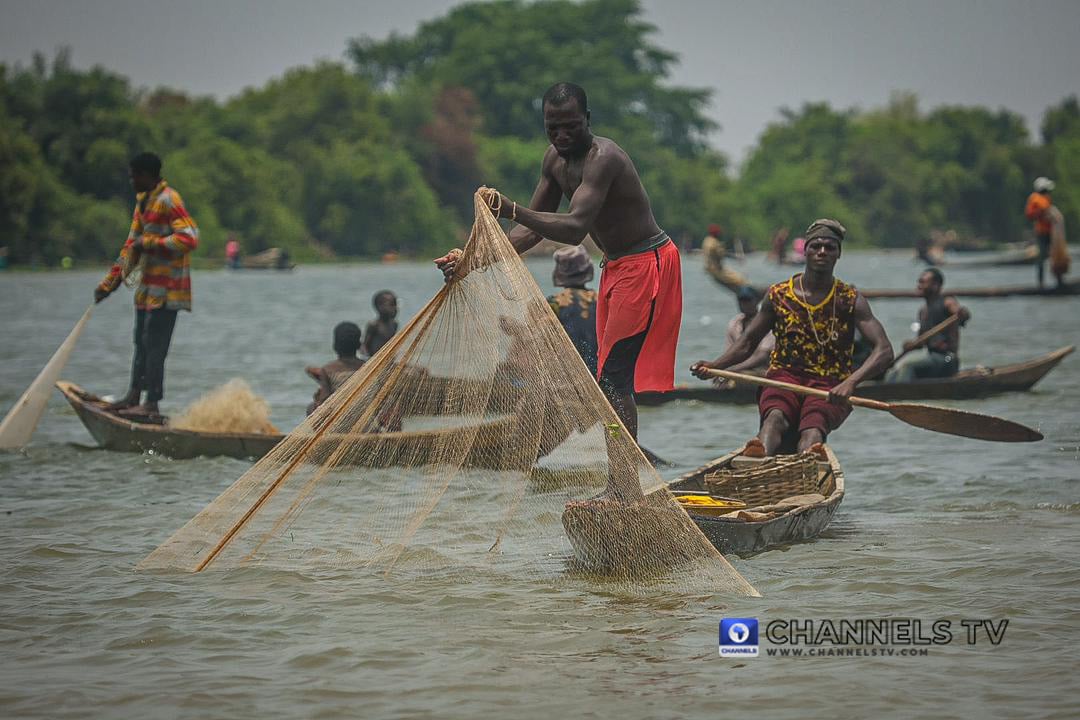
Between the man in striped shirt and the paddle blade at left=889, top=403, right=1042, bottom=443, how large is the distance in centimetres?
455

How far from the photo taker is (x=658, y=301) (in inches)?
242

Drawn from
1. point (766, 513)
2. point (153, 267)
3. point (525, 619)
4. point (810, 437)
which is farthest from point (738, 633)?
point (153, 267)

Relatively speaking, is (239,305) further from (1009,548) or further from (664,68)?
(664,68)

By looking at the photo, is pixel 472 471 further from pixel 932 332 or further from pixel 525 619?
pixel 932 332

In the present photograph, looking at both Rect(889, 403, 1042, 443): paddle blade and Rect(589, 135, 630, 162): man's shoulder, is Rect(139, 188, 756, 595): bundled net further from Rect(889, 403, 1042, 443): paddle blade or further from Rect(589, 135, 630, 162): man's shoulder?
Rect(889, 403, 1042, 443): paddle blade

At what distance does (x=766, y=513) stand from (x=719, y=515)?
0.26 meters

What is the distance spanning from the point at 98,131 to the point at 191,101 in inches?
879

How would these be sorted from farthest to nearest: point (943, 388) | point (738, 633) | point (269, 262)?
point (269, 262) → point (943, 388) → point (738, 633)

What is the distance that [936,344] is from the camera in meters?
12.5

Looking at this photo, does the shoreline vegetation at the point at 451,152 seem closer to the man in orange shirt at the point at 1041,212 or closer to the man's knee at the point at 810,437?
the man in orange shirt at the point at 1041,212

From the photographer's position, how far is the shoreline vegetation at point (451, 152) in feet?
159

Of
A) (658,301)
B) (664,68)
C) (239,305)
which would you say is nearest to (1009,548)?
(658,301)

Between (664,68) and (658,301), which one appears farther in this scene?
(664,68)

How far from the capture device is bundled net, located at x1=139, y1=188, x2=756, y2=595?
559 centimetres
